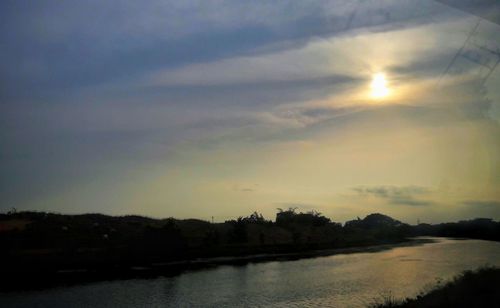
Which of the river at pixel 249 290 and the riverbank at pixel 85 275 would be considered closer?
the river at pixel 249 290

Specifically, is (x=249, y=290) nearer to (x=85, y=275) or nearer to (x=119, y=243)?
(x=85, y=275)

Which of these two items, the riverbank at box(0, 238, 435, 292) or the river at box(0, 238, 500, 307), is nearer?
the river at box(0, 238, 500, 307)

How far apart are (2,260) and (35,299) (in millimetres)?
22771

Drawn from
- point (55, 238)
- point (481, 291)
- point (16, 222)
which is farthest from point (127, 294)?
point (16, 222)

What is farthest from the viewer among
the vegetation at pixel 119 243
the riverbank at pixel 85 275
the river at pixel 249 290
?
the vegetation at pixel 119 243

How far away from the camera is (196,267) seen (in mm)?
56562

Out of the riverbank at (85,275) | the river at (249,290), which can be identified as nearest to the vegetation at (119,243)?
the riverbank at (85,275)

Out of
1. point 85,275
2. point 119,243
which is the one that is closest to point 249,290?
point 85,275

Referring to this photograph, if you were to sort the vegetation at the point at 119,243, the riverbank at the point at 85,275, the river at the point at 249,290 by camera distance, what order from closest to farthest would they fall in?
1. the river at the point at 249,290
2. the riverbank at the point at 85,275
3. the vegetation at the point at 119,243

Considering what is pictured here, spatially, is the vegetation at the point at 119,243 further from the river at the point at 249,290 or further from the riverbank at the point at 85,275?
the river at the point at 249,290

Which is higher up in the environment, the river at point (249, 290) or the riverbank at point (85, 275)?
the riverbank at point (85, 275)

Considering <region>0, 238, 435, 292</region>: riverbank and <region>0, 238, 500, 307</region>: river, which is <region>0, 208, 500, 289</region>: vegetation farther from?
<region>0, 238, 500, 307</region>: river

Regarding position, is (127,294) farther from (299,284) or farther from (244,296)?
(299,284)

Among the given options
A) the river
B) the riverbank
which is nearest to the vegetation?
the riverbank
